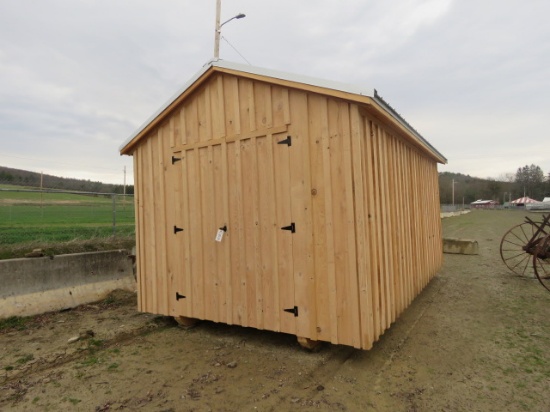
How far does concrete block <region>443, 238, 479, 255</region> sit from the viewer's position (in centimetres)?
1109

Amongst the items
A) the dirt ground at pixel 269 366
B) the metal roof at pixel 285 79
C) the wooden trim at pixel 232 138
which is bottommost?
the dirt ground at pixel 269 366

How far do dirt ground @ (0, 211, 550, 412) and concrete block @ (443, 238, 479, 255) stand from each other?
5691 mm

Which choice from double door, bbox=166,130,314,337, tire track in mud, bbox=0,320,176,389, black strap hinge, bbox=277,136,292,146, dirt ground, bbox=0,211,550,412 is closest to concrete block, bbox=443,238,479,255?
dirt ground, bbox=0,211,550,412

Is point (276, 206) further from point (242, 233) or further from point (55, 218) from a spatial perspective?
point (55, 218)

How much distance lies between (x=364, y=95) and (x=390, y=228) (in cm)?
181

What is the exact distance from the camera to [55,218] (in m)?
13.4

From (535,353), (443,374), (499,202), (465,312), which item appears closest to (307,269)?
(443,374)

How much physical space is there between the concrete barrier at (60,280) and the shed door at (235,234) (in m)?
2.20

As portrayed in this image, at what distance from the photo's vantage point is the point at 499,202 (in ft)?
295

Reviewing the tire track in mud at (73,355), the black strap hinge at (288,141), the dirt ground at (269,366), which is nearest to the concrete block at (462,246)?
the dirt ground at (269,366)

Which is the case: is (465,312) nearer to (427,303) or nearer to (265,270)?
(427,303)

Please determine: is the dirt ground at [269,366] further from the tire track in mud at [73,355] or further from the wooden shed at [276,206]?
the wooden shed at [276,206]

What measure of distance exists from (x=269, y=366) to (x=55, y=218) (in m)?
12.8

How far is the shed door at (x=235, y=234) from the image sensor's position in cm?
411
